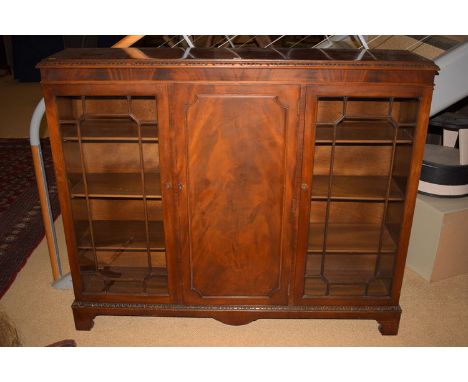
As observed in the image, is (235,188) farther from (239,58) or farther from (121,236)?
(121,236)

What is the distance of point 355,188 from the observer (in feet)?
7.93

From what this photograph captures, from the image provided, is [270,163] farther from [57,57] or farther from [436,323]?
[436,323]

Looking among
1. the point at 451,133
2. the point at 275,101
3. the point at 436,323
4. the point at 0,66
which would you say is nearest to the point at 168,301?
the point at 275,101

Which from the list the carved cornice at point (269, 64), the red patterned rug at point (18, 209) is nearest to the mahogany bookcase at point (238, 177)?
the carved cornice at point (269, 64)

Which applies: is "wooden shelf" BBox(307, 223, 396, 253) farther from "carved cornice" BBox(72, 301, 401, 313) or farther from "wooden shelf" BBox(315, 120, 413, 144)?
"wooden shelf" BBox(315, 120, 413, 144)

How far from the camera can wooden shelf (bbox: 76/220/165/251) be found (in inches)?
97.6

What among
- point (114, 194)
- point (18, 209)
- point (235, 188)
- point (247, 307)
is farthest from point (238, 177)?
point (18, 209)

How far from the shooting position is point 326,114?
250 centimetres

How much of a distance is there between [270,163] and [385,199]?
24.7 inches

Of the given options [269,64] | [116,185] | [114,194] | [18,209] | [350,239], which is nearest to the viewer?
[269,64]

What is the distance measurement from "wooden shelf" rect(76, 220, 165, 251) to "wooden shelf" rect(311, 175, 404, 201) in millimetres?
928

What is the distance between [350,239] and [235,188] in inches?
31.7

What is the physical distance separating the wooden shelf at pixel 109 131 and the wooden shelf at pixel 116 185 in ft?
0.81

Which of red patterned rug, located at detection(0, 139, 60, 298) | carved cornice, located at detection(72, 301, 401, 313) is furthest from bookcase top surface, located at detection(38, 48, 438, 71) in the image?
red patterned rug, located at detection(0, 139, 60, 298)
